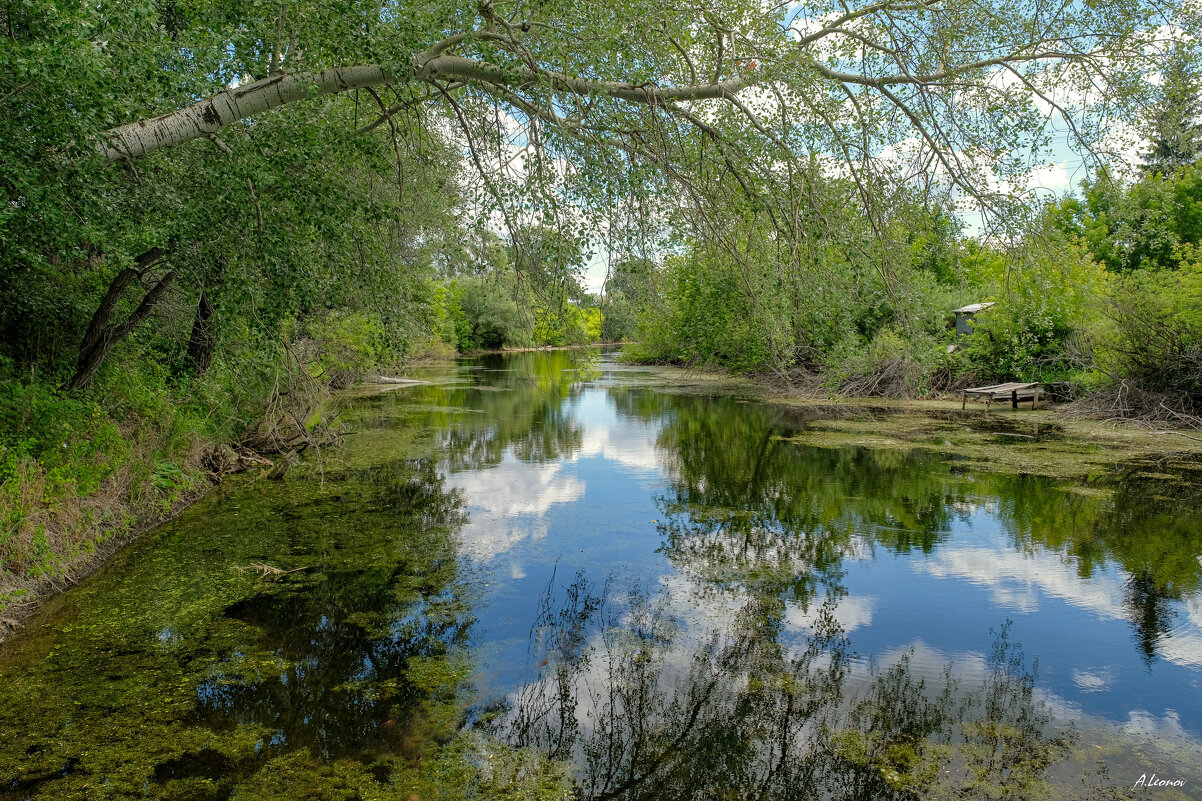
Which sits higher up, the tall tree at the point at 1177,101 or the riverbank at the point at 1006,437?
the tall tree at the point at 1177,101

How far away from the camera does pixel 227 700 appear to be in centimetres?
417

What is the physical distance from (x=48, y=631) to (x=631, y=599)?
4.21 m

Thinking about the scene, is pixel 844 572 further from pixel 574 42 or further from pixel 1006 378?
pixel 1006 378

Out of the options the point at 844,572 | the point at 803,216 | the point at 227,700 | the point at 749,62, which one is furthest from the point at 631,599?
the point at 749,62

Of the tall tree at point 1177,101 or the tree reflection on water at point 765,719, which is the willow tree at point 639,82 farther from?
the tree reflection on water at point 765,719

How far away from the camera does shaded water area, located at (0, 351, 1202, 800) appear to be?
3.62 metres

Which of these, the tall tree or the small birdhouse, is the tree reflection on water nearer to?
the tall tree

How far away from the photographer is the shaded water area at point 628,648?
3.62 metres

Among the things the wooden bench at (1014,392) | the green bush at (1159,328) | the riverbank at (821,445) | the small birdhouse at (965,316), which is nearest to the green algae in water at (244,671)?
the riverbank at (821,445)
